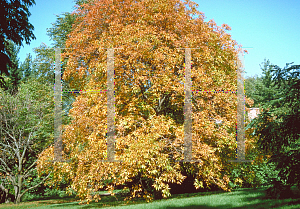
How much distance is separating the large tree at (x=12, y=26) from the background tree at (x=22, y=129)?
9591 millimetres

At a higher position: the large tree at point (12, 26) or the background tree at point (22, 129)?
the large tree at point (12, 26)

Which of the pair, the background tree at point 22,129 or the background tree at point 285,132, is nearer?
the background tree at point 285,132

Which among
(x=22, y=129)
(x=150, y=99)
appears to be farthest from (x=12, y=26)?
(x=22, y=129)

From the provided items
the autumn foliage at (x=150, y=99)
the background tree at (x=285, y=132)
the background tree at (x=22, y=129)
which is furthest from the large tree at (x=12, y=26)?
the background tree at (x=22, y=129)

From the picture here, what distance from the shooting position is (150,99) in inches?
419

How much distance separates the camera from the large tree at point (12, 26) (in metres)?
6.93

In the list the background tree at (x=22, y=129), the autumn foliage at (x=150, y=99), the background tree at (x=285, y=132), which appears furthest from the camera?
the background tree at (x=22, y=129)

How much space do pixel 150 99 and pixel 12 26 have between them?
539cm

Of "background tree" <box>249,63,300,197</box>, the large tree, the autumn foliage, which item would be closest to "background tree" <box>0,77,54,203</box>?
the autumn foliage

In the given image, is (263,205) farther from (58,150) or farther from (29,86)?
(29,86)

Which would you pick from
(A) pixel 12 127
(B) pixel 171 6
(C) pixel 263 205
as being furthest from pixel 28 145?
(C) pixel 263 205

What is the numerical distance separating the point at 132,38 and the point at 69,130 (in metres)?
4.39

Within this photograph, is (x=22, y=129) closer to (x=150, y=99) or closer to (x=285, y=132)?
(x=150, y=99)

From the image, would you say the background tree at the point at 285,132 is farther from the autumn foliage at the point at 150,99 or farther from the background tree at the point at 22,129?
the background tree at the point at 22,129
